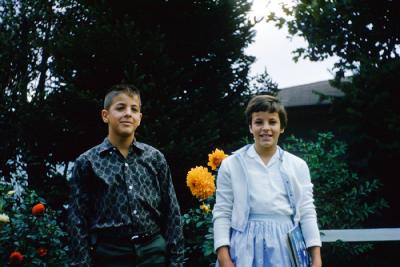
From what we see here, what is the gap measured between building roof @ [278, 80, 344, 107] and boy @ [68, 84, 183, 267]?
8.47m

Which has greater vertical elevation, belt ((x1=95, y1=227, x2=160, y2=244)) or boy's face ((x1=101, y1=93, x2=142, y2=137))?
boy's face ((x1=101, y1=93, x2=142, y2=137))

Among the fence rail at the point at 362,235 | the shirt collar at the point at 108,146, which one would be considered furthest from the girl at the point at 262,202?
the fence rail at the point at 362,235

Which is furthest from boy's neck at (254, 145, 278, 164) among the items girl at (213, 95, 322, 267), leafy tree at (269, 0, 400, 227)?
leafy tree at (269, 0, 400, 227)

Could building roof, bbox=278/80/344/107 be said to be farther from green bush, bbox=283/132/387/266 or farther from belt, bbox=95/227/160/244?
belt, bbox=95/227/160/244

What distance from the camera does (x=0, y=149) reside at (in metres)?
6.80

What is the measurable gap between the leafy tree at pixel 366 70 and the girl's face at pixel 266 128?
3.68 m

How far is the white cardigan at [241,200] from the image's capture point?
2.38 metres

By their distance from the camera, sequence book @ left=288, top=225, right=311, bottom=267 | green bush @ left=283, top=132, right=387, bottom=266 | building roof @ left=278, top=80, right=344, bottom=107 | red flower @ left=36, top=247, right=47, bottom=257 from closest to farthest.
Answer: book @ left=288, top=225, right=311, bottom=267 < red flower @ left=36, top=247, right=47, bottom=257 < green bush @ left=283, top=132, right=387, bottom=266 < building roof @ left=278, top=80, right=344, bottom=107

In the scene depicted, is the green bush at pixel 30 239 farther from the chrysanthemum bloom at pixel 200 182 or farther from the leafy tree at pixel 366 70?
the leafy tree at pixel 366 70

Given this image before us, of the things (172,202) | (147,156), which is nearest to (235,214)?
(172,202)

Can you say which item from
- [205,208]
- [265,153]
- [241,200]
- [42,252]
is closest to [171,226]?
[241,200]

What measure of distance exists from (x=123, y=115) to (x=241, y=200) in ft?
2.74

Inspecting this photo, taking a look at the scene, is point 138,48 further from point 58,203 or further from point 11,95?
point 11,95

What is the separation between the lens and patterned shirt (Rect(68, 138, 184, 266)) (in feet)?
7.63
